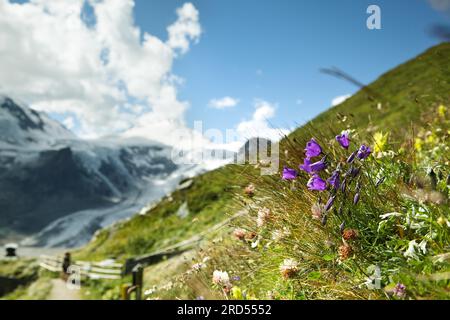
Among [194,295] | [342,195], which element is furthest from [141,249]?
[342,195]

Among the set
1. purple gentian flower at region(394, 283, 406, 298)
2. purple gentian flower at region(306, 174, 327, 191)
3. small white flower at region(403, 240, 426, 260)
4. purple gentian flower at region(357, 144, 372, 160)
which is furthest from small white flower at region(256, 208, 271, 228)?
purple gentian flower at region(394, 283, 406, 298)

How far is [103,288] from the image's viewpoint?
52.2ft

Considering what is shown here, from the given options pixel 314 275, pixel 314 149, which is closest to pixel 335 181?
pixel 314 149

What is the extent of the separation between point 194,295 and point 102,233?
28967mm

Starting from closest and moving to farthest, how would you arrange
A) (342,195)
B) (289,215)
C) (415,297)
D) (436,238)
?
1. (415,297)
2. (436,238)
3. (342,195)
4. (289,215)

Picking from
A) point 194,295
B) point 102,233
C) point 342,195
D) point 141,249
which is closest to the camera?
point 342,195

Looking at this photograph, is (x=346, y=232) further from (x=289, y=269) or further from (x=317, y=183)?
(x=289, y=269)

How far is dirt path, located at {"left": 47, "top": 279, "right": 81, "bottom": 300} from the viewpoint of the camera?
16.3m

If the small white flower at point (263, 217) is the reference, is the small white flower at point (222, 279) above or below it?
below

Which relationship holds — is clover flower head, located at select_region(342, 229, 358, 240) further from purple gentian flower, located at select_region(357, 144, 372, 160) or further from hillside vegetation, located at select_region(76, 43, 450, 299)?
purple gentian flower, located at select_region(357, 144, 372, 160)

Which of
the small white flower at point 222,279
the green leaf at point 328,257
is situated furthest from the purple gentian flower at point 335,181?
the small white flower at point 222,279

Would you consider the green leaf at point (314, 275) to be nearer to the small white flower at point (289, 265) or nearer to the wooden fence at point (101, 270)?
the small white flower at point (289, 265)

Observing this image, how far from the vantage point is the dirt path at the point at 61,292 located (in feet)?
53.4
